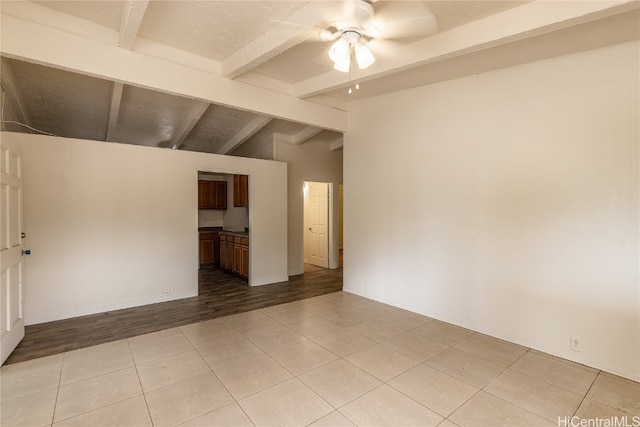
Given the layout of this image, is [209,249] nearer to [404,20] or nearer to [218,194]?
[218,194]

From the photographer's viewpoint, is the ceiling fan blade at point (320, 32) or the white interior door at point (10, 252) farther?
the white interior door at point (10, 252)

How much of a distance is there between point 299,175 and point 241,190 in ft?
4.59

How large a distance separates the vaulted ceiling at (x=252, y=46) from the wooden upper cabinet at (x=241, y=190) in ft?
7.08

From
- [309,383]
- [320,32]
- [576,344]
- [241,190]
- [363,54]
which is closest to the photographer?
[309,383]

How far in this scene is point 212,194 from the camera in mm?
8008

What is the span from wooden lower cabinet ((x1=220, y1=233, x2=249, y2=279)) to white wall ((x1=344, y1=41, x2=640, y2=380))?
9.04 feet

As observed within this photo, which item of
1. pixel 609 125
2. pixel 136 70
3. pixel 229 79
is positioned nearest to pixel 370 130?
pixel 229 79

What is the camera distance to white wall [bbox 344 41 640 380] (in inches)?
107

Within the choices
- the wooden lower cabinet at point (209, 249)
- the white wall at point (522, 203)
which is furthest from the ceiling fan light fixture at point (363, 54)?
the wooden lower cabinet at point (209, 249)

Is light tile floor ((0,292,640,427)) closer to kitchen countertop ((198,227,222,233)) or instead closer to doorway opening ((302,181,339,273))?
doorway opening ((302,181,339,273))

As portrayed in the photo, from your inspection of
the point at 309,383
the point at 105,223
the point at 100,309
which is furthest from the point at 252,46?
the point at 100,309

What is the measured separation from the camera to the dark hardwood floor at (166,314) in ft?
10.7

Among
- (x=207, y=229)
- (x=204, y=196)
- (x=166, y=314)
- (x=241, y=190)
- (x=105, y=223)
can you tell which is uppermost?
(x=241, y=190)

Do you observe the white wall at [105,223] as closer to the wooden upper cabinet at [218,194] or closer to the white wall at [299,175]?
the white wall at [299,175]
